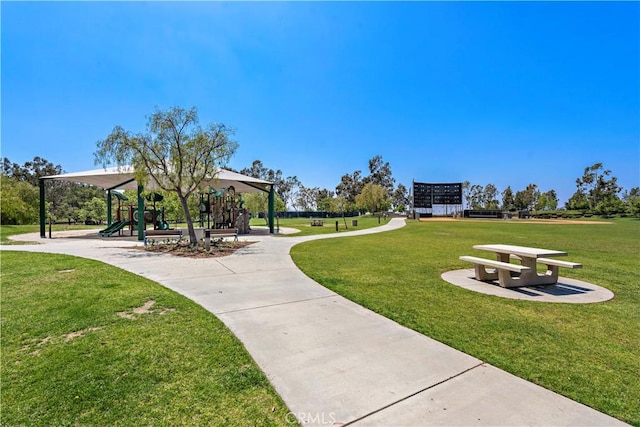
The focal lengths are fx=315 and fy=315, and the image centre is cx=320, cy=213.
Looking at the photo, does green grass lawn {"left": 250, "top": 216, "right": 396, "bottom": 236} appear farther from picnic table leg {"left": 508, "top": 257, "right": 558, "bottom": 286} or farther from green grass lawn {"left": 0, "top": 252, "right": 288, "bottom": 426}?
green grass lawn {"left": 0, "top": 252, "right": 288, "bottom": 426}

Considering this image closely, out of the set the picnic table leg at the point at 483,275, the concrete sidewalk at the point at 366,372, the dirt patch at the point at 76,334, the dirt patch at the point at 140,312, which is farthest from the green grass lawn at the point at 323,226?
the dirt patch at the point at 76,334

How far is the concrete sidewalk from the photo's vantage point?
2.40 meters

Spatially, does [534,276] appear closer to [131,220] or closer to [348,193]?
[131,220]

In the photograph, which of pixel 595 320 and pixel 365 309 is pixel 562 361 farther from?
pixel 365 309

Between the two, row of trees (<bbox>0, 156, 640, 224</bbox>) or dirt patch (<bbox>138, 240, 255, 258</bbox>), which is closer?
dirt patch (<bbox>138, 240, 255, 258</bbox>)

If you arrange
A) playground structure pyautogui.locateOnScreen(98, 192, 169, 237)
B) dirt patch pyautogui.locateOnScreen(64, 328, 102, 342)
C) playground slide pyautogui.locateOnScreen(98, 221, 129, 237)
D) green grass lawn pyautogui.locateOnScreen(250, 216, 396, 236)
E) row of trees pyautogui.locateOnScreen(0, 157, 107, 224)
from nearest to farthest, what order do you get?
1. dirt patch pyautogui.locateOnScreen(64, 328, 102, 342)
2. playground slide pyautogui.locateOnScreen(98, 221, 129, 237)
3. playground structure pyautogui.locateOnScreen(98, 192, 169, 237)
4. green grass lawn pyautogui.locateOnScreen(250, 216, 396, 236)
5. row of trees pyautogui.locateOnScreen(0, 157, 107, 224)

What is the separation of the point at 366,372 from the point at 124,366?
2.37 m

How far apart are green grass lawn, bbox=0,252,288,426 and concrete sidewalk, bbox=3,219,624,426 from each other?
0.95 feet

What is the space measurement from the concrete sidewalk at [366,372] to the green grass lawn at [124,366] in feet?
0.95

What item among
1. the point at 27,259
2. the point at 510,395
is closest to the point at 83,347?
the point at 510,395

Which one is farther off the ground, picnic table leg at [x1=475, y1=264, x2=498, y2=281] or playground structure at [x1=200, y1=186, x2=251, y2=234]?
playground structure at [x1=200, y1=186, x2=251, y2=234]

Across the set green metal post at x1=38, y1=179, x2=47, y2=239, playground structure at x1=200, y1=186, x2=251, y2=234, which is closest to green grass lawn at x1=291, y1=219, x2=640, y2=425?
playground structure at x1=200, y1=186, x2=251, y2=234

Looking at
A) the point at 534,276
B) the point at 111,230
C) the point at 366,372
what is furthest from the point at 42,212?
the point at 534,276

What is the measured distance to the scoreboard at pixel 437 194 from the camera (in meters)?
64.7
